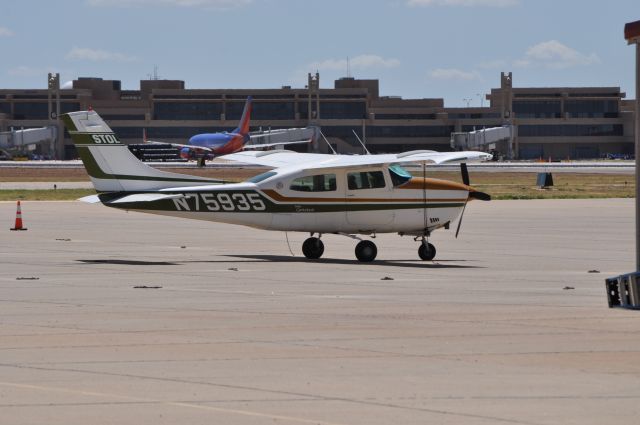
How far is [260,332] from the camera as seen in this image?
46.1ft

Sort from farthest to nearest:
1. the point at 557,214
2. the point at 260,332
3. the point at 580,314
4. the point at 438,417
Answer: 1. the point at 557,214
2. the point at 580,314
3. the point at 260,332
4. the point at 438,417

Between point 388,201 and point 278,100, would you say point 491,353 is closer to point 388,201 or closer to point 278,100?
point 388,201

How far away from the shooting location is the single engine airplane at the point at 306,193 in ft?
78.1

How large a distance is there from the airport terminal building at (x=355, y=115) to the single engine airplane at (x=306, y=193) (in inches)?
4875

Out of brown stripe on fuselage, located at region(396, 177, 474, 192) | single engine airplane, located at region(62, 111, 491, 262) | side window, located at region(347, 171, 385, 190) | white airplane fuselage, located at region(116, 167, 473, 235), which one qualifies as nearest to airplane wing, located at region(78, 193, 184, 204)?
single engine airplane, located at region(62, 111, 491, 262)

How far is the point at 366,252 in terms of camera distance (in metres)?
24.3

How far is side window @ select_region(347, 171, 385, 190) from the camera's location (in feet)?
80.1

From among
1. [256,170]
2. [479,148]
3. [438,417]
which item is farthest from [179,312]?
[479,148]

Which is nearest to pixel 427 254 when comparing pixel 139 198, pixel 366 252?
pixel 366 252

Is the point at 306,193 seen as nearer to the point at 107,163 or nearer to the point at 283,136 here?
the point at 107,163

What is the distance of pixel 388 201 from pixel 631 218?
17.4 meters

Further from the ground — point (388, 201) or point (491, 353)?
point (388, 201)

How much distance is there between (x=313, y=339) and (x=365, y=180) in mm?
11148

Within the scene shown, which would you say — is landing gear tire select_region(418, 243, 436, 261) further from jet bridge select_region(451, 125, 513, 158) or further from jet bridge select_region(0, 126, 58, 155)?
jet bridge select_region(0, 126, 58, 155)
